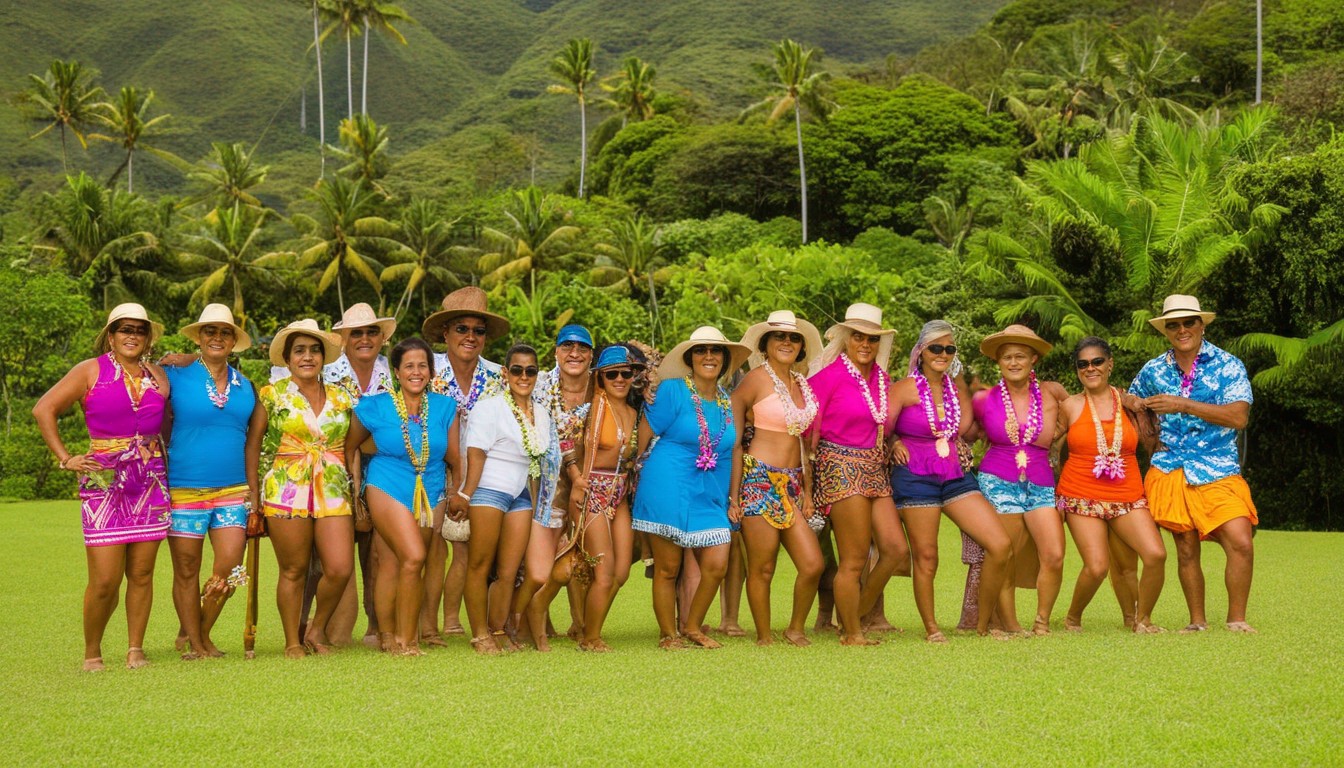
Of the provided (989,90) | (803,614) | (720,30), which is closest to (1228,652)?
(803,614)

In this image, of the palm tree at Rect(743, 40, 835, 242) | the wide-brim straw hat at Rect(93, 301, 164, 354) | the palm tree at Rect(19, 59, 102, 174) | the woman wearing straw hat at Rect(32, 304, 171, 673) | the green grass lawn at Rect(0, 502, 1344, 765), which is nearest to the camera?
the green grass lawn at Rect(0, 502, 1344, 765)

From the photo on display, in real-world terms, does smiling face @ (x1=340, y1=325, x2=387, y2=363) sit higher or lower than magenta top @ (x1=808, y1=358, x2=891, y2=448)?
higher

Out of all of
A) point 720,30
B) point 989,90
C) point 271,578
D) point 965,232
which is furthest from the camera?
point 720,30

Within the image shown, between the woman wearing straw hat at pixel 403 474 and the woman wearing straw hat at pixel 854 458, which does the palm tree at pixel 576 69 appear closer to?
the woman wearing straw hat at pixel 854 458

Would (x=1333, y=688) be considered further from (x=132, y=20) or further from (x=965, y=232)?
(x=132, y=20)

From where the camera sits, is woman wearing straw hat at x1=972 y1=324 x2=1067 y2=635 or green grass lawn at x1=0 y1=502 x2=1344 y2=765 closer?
green grass lawn at x1=0 y1=502 x2=1344 y2=765

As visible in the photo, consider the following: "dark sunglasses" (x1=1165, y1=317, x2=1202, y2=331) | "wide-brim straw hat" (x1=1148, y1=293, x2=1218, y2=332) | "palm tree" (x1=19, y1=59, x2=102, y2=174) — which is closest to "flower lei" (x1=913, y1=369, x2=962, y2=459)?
"wide-brim straw hat" (x1=1148, y1=293, x2=1218, y2=332)

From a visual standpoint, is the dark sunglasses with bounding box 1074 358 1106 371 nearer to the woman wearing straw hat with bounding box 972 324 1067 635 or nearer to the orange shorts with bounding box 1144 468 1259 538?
the woman wearing straw hat with bounding box 972 324 1067 635

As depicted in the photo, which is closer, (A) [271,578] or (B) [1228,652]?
(B) [1228,652]

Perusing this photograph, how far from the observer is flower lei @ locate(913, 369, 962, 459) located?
750 cm

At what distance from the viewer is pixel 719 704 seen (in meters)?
5.38

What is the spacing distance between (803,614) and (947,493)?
1116mm

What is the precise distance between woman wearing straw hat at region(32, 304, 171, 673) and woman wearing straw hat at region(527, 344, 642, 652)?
2.14 metres

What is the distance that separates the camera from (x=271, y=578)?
1319 cm
